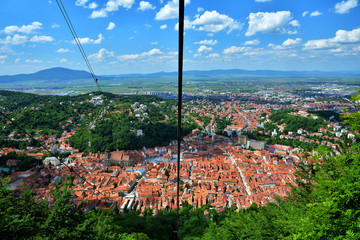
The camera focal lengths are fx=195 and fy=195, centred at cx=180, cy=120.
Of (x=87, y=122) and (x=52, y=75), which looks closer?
(x=87, y=122)

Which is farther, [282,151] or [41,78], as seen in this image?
[41,78]

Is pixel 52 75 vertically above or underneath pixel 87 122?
above

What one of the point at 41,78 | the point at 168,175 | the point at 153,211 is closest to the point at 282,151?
the point at 168,175

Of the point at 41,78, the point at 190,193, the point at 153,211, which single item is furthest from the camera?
the point at 41,78

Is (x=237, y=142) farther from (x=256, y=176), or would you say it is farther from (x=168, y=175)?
(x=168, y=175)

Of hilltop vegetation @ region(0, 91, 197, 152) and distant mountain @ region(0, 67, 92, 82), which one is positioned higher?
distant mountain @ region(0, 67, 92, 82)

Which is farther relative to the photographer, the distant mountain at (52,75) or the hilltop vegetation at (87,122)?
the distant mountain at (52,75)

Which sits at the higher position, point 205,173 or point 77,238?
point 77,238

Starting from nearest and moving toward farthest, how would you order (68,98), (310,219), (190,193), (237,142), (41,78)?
(310,219)
(190,193)
(237,142)
(68,98)
(41,78)

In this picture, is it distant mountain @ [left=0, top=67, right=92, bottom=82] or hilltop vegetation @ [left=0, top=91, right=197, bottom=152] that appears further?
distant mountain @ [left=0, top=67, right=92, bottom=82]

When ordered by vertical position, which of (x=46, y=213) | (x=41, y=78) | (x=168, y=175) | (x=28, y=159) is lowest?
(x=168, y=175)

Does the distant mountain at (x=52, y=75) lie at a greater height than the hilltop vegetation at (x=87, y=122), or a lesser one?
greater
